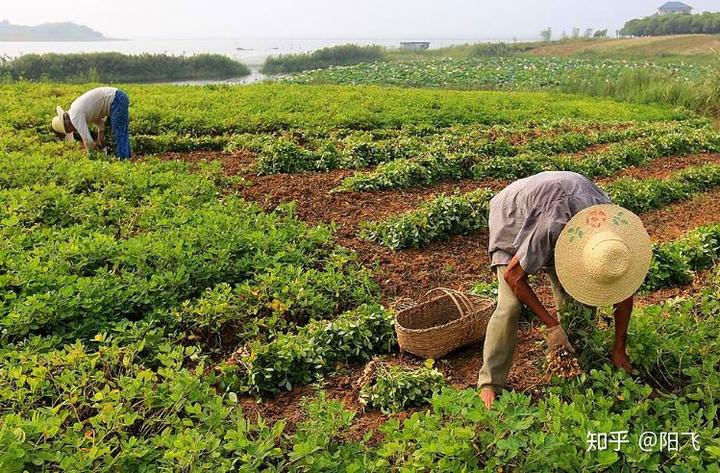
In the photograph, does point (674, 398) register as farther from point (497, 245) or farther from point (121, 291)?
point (121, 291)

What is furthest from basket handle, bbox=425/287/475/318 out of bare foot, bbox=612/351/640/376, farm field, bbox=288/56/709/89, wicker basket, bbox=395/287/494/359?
farm field, bbox=288/56/709/89

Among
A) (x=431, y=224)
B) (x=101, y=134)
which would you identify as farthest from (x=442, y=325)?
(x=101, y=134)

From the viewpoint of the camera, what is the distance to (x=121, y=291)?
459 cm

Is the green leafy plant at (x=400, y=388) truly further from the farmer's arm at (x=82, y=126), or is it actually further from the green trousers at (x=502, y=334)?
the farmer's arm at (x=82, y=126)

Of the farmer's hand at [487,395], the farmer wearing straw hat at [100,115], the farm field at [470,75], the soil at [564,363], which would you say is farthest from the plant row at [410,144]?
the farm field at [470,75]

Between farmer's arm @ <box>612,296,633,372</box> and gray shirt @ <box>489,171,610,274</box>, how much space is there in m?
0.42

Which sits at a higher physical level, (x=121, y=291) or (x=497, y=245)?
(x=497, y=245)

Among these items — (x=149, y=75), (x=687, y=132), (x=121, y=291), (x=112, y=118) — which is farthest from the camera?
(x=149, y=75)

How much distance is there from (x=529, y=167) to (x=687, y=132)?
20.3 ft

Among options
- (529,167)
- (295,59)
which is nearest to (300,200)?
(529,167)

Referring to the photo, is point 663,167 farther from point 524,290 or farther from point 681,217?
point 524,290

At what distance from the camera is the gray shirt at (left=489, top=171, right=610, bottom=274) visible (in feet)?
9.83

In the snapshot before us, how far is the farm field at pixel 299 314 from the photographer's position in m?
2.69

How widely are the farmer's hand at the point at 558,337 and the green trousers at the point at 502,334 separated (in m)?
0.30
